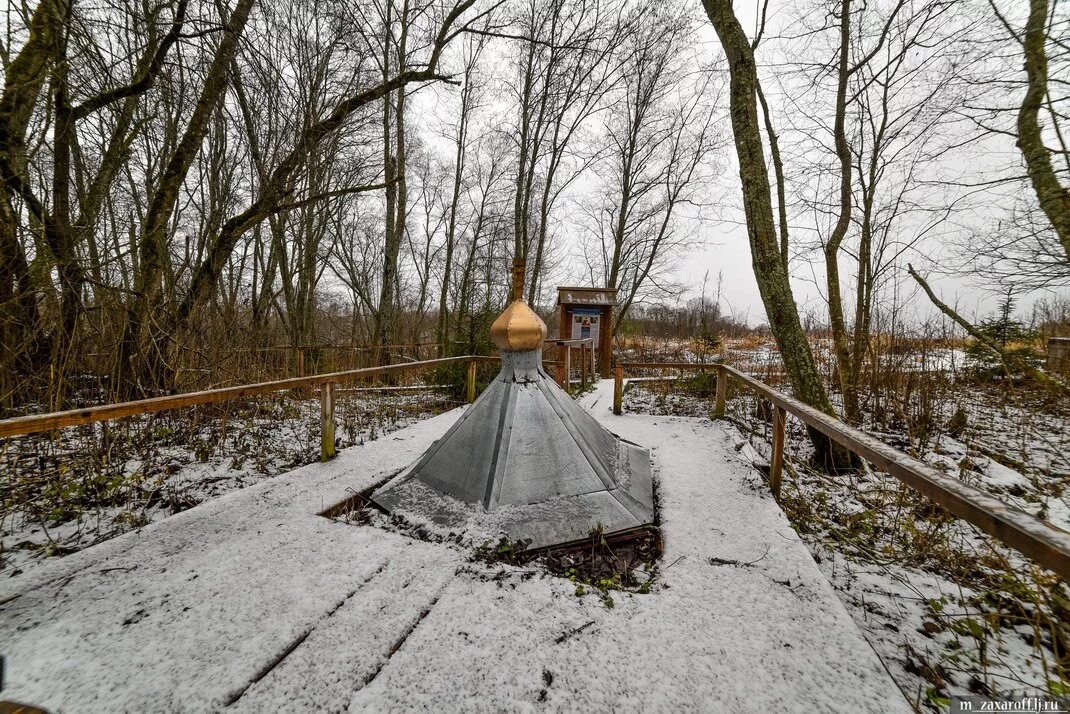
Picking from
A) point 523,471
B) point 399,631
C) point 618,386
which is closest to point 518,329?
point 523,471

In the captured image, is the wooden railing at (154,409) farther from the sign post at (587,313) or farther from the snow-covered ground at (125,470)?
the sign post at (587,313)

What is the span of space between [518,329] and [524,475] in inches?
37.8

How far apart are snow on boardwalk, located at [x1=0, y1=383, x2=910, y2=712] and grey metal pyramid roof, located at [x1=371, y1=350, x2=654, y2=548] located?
0.28m

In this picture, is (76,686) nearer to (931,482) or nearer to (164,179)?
(931,482)

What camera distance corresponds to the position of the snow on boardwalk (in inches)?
49.3

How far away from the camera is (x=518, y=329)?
8.58ft

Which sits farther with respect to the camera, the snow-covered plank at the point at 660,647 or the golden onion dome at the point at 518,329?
the golden onion dome at the point at 518,329

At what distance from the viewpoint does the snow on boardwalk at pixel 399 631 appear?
1.25m

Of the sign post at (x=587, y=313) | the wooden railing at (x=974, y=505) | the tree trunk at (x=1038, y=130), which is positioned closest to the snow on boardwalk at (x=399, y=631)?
the wooden railing at (x=974, y=505)

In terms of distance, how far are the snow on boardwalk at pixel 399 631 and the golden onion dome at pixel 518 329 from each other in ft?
4.36

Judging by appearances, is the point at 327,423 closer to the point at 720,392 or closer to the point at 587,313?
the point at 720,392

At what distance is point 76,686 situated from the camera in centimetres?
123

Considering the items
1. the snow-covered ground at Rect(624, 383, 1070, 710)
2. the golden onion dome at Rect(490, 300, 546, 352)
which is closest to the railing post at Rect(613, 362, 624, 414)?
the snow-covered ground at Rect(624, 383, 1070, 710)

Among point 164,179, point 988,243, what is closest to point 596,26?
point 988,243
